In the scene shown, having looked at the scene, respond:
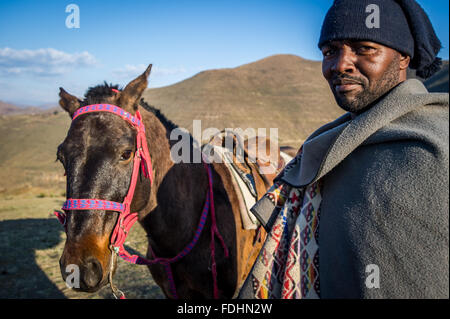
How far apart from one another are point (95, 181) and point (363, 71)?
176 cm

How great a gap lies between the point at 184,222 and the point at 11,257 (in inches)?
A: 244

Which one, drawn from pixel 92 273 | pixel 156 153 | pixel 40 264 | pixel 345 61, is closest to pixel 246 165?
pixel 156 153

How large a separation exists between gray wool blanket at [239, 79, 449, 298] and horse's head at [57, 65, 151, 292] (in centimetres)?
114

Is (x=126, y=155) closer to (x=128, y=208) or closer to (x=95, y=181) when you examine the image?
(x=95, y=181)

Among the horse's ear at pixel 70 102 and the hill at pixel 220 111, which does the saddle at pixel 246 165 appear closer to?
the horse's ear at pixel 70 102

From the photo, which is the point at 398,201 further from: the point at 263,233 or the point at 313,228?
the point at 263,233

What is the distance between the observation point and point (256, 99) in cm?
5400

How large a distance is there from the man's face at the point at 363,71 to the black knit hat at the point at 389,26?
4 centimetres

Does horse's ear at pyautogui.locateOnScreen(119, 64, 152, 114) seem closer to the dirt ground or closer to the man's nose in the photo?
the man's nose

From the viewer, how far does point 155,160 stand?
2373 mm

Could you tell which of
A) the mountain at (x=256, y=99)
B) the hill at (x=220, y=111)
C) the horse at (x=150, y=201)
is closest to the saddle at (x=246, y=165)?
the horse at (x=150, y=201)

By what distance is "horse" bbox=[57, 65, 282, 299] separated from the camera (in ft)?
5.90

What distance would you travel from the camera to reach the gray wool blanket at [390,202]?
91cm
